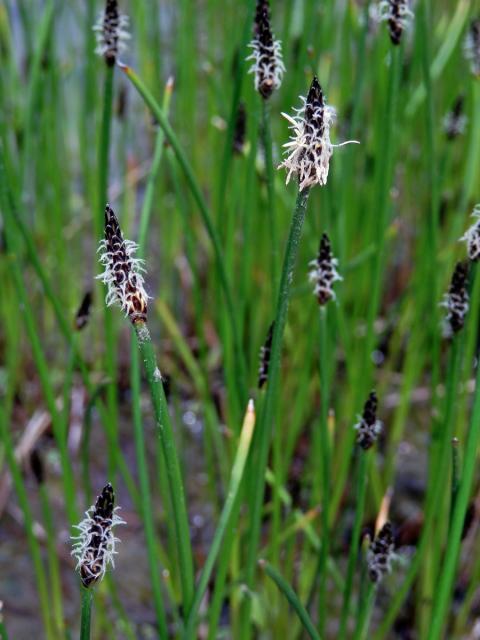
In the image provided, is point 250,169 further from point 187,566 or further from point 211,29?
point 211,29

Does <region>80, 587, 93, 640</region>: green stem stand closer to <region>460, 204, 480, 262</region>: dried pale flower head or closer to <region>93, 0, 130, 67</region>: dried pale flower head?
<region>460, 204, 480, 262</region>: dried pale flower head

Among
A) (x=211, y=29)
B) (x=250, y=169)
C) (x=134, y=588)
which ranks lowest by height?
(x=134, y=588)

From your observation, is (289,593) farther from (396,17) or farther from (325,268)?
(396,17)

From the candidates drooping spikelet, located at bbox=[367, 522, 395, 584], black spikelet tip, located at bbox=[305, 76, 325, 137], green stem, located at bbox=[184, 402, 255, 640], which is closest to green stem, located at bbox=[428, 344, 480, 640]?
Result: drooping spikelet, located at bbox=[367, 522, 395, 584]

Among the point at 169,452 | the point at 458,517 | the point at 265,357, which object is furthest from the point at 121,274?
the point at 458,517

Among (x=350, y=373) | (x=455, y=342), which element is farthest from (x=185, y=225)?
(x=455, y=342)

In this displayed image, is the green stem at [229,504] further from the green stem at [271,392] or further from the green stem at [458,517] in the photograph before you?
the green stem at [458,517]
